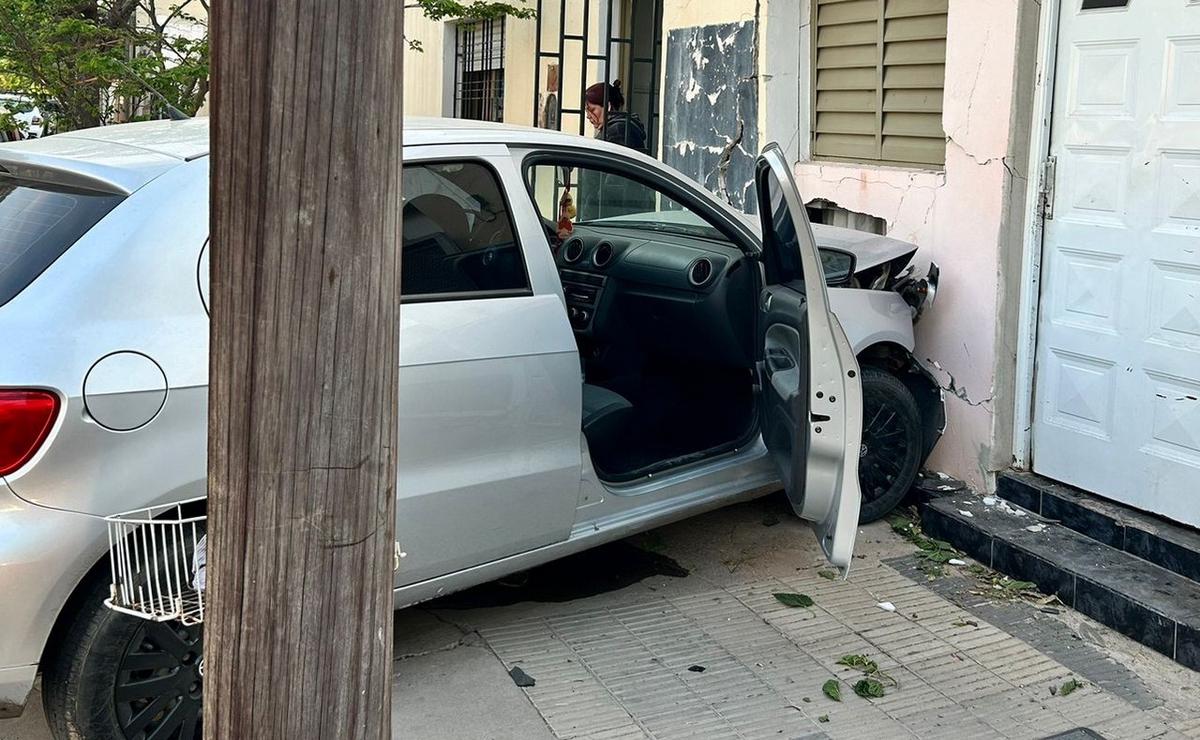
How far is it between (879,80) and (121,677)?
15.8 ft

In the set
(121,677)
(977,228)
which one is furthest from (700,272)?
(121,677)

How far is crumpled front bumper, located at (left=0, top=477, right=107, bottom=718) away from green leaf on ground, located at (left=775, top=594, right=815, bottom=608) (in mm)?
2591

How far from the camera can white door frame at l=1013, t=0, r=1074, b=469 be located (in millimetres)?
5273

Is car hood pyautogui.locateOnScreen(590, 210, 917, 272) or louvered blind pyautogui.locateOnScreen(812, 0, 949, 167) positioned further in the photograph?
louvered blind pyautogui.locateOnScreen(812, 0, 949, 167)

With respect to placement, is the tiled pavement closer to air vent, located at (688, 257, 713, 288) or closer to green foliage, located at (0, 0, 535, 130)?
air vent, located at (688, 257, 713, 288)

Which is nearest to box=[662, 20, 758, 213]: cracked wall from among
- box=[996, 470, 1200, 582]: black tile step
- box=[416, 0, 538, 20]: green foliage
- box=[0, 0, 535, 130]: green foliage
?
box=[416, 0, 538, 20]: green foliage

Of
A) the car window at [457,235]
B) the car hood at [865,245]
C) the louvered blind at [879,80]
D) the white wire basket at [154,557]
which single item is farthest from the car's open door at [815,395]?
the louvered blind at [879,80]

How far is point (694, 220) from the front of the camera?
17.6 ft

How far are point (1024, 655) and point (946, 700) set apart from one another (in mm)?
498

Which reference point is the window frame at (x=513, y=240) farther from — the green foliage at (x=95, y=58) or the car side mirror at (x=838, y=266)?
the green foliage at (x=95, y=58)

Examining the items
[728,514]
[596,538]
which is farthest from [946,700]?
[728,514]

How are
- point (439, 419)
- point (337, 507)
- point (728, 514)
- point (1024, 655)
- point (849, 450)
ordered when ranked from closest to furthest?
point (337, 507) → point (439, 419) → point (849, 450) → point (1024, 655) → point (728, 514)

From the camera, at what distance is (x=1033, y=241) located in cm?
538

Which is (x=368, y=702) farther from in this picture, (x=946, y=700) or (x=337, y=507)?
(x=946, y=700)
